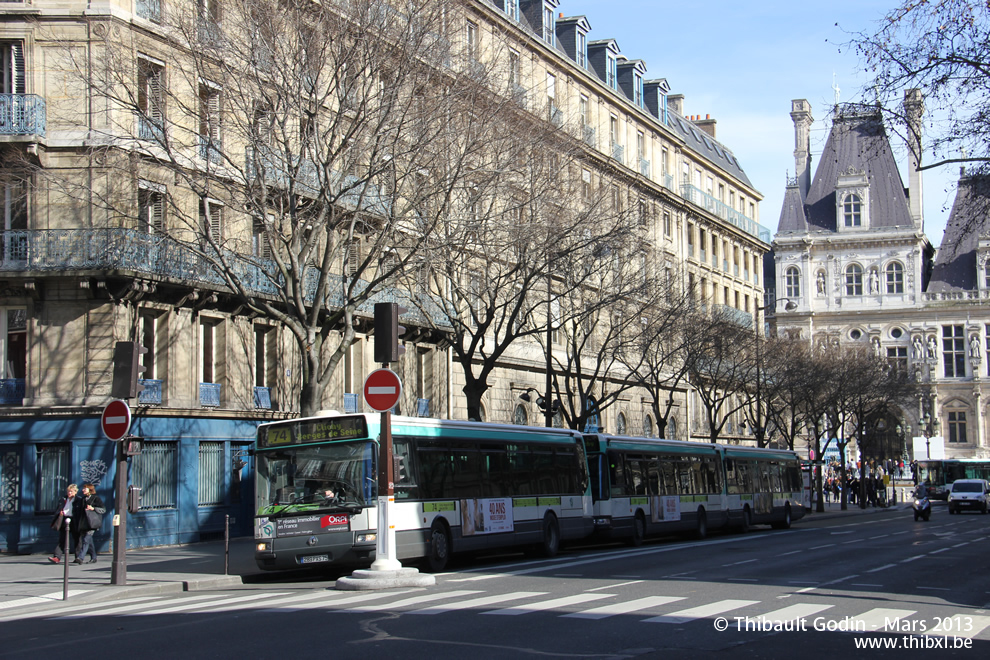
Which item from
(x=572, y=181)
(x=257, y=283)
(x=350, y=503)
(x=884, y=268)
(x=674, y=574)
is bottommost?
(x=674, y=574)

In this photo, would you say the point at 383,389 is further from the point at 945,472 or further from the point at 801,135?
the point at 801,135

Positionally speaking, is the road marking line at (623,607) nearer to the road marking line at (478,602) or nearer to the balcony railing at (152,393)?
the road marking line at (478,602)

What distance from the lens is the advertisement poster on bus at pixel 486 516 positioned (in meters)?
20.5

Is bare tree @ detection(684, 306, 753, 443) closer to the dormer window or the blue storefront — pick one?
the dormer window

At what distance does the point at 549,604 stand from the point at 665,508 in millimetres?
17611

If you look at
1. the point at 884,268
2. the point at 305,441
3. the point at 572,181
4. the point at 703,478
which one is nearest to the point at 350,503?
the point at 305,441

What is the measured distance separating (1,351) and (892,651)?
878 inches

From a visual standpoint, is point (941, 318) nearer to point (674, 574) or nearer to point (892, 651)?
point (674, 574)

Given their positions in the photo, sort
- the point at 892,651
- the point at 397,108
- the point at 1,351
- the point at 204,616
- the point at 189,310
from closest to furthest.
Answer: the point at 892,651 → the point at 204,616 → the point at 397,108 → the point at 1,351 → the point at 189,310

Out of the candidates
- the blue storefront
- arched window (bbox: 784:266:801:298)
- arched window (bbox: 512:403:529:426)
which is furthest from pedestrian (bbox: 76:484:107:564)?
arched window (bbox: 784:266:801:298)

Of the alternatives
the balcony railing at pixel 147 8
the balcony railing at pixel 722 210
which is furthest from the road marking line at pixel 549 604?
Result: the balcony railing at pixel 722 210

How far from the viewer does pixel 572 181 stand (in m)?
28.0

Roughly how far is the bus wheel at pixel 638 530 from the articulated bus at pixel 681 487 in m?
0.03

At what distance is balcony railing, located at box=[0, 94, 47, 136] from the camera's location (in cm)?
2497
